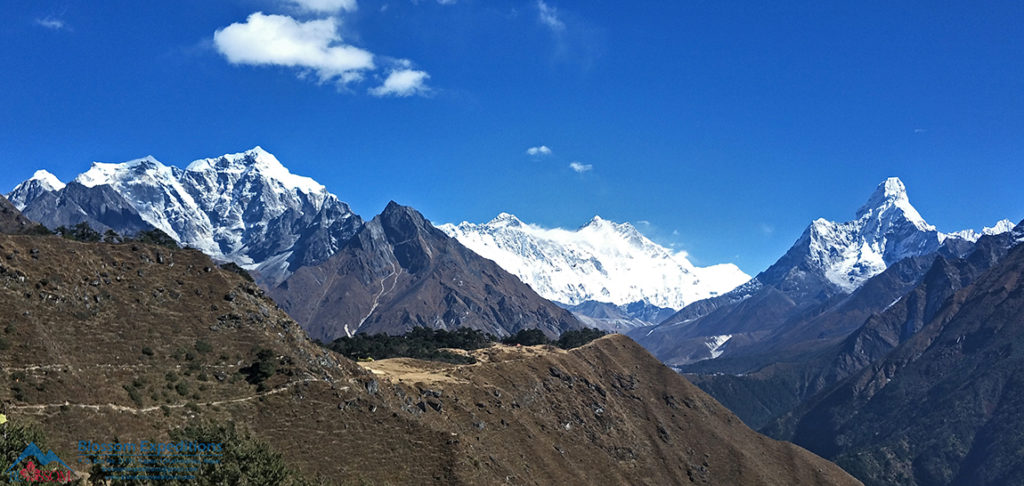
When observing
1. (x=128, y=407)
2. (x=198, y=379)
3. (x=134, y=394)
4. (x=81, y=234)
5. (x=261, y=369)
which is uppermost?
(x=81, y=234)

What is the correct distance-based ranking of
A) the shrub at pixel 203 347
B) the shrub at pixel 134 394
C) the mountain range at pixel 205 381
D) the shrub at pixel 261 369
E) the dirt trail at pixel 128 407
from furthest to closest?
the shrub at pixel 203 347, the shrub at pixel 261 369, the shrub at pixel 134 394, the mountain range at pixel 205 381, the dirt trail at pixel 128 407

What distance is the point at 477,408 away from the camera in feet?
557

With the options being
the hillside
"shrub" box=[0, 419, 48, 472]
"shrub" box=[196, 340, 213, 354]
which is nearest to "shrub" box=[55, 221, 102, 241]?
the hillside

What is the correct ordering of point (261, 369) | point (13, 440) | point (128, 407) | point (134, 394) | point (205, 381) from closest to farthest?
point (13, 440), point (128, 407), point (134, 394), point (205, 381), point (261, 369)

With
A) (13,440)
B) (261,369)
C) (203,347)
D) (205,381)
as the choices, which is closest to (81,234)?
(203,347)

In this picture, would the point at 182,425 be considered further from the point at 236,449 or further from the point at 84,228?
the point at 84,228

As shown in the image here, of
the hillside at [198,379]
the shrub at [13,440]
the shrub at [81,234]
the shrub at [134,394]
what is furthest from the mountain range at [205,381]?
the shrub at [81,234]

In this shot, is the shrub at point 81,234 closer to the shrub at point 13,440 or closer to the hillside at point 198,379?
the hillside at point 198,379

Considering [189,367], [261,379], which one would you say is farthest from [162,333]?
[261,379]

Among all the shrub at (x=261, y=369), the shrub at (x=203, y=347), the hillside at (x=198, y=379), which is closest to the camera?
the hillside at (x=198, y=379)

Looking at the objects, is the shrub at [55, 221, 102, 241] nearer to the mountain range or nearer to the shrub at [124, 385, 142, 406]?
the mountain range

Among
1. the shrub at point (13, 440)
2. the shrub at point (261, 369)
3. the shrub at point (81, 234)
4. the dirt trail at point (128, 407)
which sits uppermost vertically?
the shrub at point (81, 234)

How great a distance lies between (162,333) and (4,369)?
91.6 ft

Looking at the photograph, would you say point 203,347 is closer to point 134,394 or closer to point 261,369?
point 261,369
